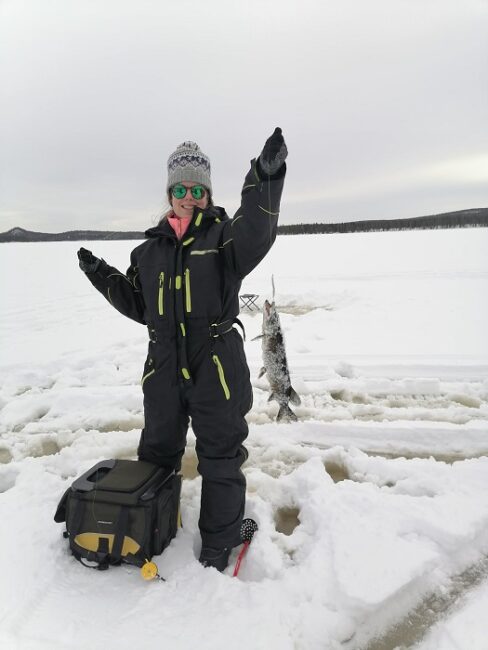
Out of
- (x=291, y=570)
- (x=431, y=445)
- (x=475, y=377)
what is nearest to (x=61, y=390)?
(x=291, y=570)

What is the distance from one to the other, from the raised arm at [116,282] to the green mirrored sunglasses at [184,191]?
529mm

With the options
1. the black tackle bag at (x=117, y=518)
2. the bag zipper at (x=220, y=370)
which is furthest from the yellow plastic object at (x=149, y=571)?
the bag zipper at (x=220, y=370)

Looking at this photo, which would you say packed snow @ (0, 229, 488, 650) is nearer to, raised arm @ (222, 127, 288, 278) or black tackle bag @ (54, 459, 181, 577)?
black tackle bag @ (54, 459, 181, 577)

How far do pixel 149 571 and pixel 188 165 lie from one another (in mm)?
2145

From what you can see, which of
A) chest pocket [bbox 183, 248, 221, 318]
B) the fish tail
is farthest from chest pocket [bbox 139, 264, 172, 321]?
the fish tail

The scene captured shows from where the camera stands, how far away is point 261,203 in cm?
182

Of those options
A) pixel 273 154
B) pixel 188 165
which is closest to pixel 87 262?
pixel 188 165

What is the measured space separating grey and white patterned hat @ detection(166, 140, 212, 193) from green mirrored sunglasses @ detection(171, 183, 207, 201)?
3 cm

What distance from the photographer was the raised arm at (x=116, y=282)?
252cm

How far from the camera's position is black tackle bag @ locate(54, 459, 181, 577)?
2.05m

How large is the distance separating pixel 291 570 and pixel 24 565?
4.71ft

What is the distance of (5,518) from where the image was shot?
97.8 inches

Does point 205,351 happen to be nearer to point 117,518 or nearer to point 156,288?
point 156,288

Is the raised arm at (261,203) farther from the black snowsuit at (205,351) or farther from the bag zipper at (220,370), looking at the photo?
the bag zipper at (220,370)
